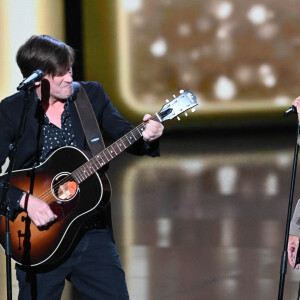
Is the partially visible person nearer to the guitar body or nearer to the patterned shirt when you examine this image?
the guitar body

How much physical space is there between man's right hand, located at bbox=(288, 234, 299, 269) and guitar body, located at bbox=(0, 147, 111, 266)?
2.57ft

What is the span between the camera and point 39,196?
3.22 m

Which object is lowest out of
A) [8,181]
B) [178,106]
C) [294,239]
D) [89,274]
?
[89,274]

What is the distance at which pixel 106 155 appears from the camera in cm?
312

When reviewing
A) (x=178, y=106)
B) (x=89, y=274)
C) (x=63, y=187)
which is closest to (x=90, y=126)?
(x=63, y=187)

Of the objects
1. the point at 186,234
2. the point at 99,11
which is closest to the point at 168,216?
the point at 186,234

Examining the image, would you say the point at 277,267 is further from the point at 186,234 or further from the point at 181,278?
the point at 186,234

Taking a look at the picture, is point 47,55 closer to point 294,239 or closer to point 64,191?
point 64,191

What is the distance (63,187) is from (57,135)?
23cm

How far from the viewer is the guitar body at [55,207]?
312 cm

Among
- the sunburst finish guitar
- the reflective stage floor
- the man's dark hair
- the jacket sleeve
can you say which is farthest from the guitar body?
the reflective stage floor

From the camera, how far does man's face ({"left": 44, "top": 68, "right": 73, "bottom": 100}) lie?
3127mm

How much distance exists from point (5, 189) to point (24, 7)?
823 cm

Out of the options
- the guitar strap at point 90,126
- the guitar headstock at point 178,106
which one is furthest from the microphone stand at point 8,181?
the guitar headstock at point 178,106
